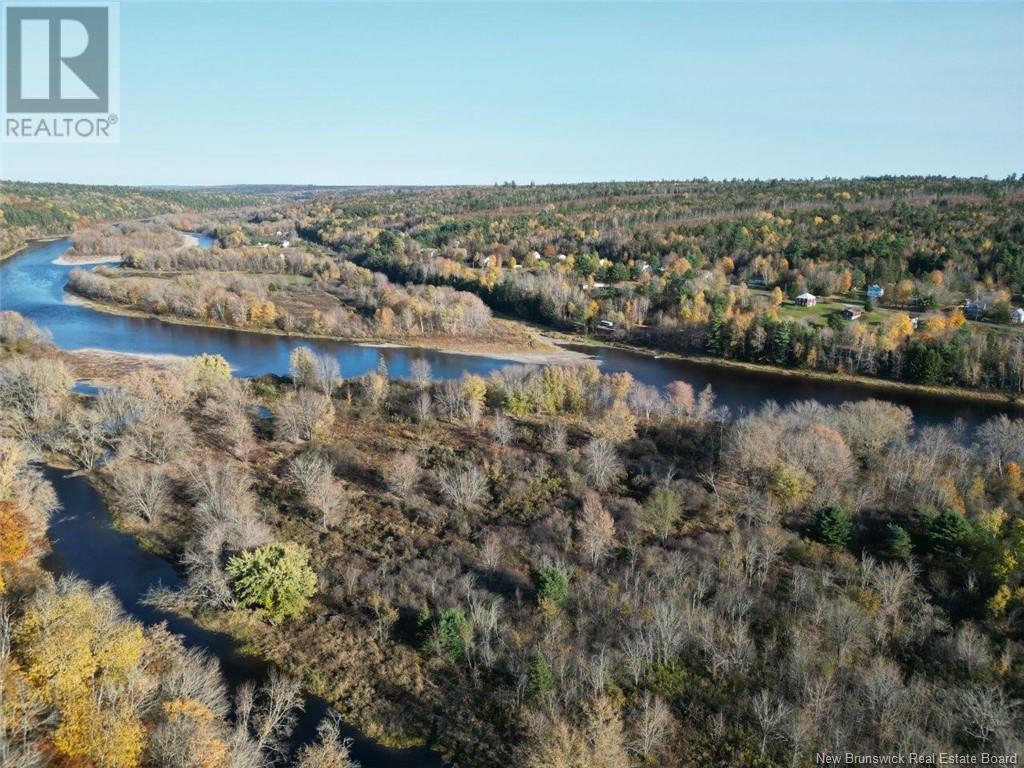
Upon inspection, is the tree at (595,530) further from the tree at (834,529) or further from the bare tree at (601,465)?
the tree at (834,529)

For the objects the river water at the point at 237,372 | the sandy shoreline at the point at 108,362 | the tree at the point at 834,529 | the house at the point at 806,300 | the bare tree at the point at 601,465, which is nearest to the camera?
the river water at the point at 237,372

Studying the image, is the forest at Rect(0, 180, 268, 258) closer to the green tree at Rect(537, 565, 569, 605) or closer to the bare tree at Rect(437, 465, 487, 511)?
the bare tree at Rect(437, 465, 487, 511)

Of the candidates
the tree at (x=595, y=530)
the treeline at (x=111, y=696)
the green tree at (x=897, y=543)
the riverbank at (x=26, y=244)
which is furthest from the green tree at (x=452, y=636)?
the riverbank at (x=26, y=244)

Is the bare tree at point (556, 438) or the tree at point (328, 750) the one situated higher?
the bare tree at point (556, 438)

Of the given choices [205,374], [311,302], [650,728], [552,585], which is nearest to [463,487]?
[552,585]

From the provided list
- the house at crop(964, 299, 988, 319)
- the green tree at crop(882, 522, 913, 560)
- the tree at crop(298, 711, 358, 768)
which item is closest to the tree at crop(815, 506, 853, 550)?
the green tree at crop(882, 522, 913, 560)

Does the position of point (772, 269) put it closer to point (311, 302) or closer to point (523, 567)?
point (311, 302)
